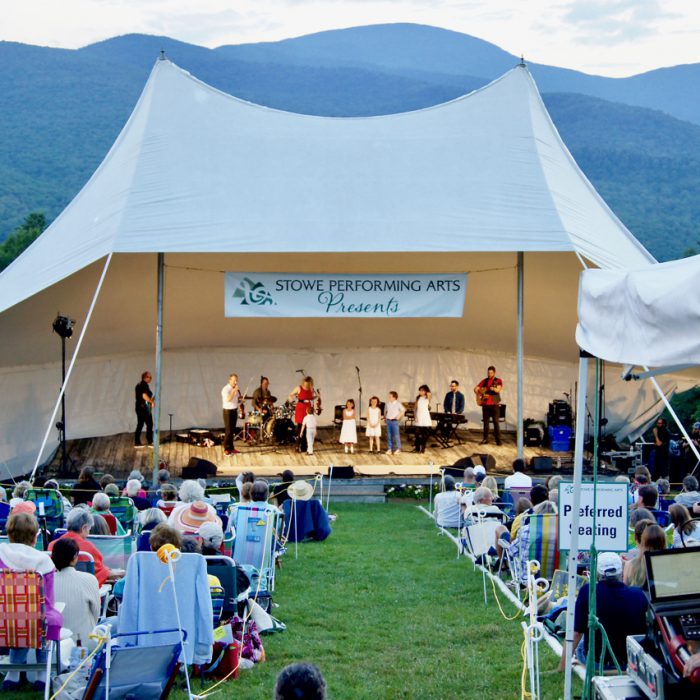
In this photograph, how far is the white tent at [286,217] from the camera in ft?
45.1

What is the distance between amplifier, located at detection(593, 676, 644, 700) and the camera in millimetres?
4492

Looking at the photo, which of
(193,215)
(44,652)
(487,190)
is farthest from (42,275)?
(44,652)

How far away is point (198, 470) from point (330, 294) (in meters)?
3.05

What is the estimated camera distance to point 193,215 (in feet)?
45.4

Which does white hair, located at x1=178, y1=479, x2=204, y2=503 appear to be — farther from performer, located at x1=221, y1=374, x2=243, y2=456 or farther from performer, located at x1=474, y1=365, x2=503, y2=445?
performer, located at x1=474, y1=365, x2=503, y2=445

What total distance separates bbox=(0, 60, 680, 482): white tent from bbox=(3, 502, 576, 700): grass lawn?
13.9 ft

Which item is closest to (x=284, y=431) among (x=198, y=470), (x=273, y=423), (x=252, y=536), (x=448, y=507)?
(x=273, y=423)

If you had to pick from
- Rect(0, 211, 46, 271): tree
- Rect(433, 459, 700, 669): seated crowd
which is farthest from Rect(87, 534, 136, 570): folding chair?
Rect(0, 211, 46, 271): tree

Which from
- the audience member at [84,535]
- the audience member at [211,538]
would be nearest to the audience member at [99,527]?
the audience member at [84,535]

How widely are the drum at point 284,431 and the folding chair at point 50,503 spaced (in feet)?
27.4

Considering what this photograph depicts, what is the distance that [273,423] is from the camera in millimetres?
18141

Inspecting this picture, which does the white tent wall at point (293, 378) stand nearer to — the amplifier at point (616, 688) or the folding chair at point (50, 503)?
the folding chair at point (50, 503)

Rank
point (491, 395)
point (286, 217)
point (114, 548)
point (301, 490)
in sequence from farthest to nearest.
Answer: point (491, 395) → point (286, 217) → point (301, 490) → point (114, 548)

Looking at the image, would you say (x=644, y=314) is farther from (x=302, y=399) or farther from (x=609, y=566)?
(x=302, y=399)
